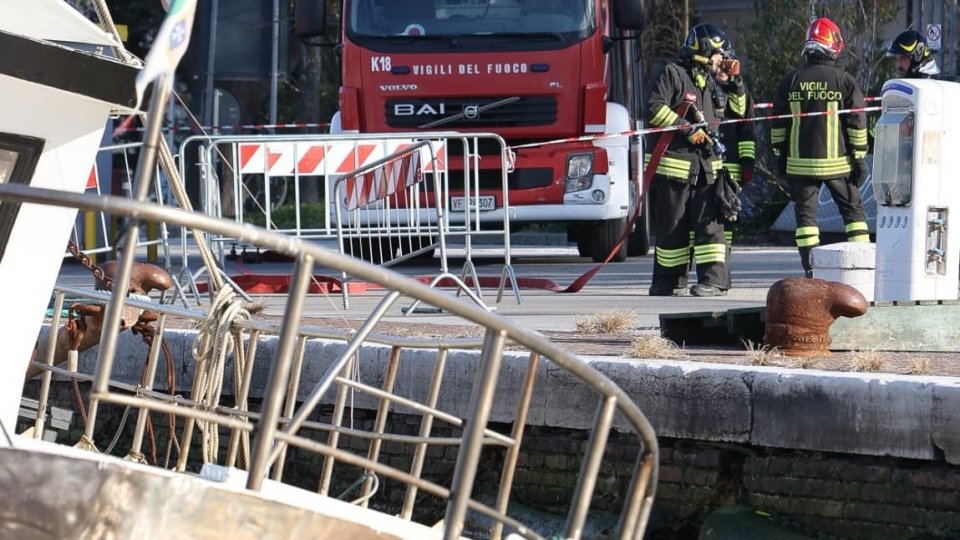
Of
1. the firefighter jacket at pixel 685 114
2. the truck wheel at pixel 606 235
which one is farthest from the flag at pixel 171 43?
the truck wheel at pixel 606 235

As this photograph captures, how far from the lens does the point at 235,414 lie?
548 centimetres

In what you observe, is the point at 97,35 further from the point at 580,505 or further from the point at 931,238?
the point at 931,238

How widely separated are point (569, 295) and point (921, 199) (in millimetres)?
3424

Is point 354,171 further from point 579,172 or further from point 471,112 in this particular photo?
point 579,172

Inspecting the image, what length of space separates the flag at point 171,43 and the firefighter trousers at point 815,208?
8.32 metres

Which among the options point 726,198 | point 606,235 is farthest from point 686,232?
point 606,235

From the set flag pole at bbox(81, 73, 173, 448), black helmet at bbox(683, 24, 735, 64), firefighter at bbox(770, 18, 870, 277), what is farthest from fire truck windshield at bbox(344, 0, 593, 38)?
flag pole at bbox(81, 73, 173, 448)

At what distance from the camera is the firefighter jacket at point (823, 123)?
36.1ft

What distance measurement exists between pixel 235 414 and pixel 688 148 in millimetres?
6225

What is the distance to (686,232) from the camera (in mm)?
11250

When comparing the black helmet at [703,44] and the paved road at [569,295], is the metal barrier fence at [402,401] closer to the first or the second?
the paved road at [569,295]

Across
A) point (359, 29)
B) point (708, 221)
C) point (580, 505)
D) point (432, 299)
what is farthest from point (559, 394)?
point (359, 29)

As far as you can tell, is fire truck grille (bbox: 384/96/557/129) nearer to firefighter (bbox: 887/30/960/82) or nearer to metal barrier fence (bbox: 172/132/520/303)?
metal barrier fence (bbox: 172/132/520/303)

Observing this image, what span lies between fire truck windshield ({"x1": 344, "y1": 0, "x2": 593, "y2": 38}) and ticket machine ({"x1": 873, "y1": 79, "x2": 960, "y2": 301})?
5927 millimetres
